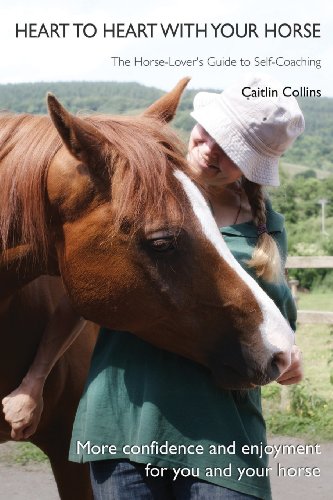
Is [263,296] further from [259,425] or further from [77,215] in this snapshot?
[77,215]

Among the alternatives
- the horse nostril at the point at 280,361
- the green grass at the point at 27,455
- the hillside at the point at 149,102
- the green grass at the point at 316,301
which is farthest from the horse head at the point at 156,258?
the hillside at the point at 149,102

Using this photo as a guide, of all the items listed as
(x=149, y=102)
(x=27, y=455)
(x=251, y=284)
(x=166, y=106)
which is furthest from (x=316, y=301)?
(x=149, y=102)

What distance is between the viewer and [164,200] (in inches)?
85.6

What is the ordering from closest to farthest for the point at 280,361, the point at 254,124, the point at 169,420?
1. the point at 280,361
2. the point at 169,420
3. the point at 254,124

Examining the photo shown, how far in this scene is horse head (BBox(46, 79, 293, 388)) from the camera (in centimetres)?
215

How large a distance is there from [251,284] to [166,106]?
783 millimetres

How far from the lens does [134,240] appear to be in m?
2.19

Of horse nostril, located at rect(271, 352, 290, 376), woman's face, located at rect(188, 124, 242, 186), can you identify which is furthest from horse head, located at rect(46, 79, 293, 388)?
woman's face, located at rect(188, 124, 242, 186)

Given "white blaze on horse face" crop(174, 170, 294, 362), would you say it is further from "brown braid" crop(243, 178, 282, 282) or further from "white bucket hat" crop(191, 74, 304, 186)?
"white bucket hat" crop(191, 74, 304, 186)

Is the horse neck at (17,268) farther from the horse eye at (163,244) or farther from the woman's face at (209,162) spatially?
the woman's face at (209,162)

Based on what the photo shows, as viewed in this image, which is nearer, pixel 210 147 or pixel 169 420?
pixel 169 420

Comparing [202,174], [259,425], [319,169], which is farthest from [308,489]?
[319,169]

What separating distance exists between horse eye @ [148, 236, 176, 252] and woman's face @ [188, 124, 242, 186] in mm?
307

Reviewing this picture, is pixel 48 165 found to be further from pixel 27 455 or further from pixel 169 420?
pixel 27 455
